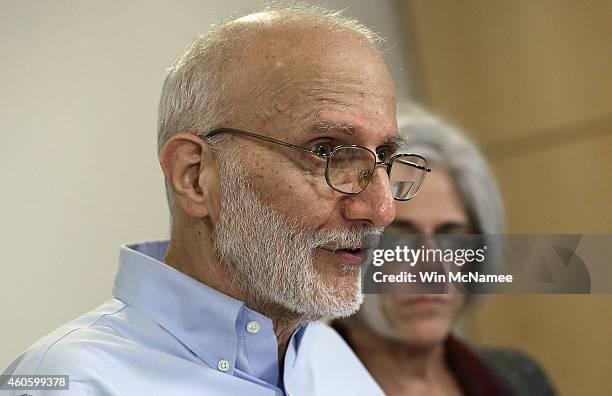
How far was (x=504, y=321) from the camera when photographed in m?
2.44

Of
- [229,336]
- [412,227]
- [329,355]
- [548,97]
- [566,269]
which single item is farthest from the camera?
[548,97]

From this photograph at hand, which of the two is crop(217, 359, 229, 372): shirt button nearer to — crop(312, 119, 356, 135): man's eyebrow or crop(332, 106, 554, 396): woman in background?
crop(312, 119, 356, 135): man's eyebrow

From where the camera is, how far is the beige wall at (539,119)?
7.55 feet

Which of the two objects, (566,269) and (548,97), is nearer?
(566,269)

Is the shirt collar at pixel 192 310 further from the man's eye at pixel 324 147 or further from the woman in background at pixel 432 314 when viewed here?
the woman in background at pixel 432 314

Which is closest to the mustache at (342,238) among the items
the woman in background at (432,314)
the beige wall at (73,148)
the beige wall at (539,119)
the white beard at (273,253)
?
the white beard at (273,253)

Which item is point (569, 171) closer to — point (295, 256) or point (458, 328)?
point (458, 328)

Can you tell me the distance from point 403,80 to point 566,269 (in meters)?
1.09

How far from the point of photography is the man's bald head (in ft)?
Answer: 3.64

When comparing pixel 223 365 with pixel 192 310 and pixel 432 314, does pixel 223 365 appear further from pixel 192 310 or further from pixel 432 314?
pixel 432 314

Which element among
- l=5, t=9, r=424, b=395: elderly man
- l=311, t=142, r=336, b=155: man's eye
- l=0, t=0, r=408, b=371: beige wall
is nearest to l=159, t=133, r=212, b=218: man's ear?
l=5, t=9, r=424, b=395: elderly man

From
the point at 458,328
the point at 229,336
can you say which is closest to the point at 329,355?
the point at 229,336

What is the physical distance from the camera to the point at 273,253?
3.64 feet

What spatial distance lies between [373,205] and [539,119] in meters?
1.51
